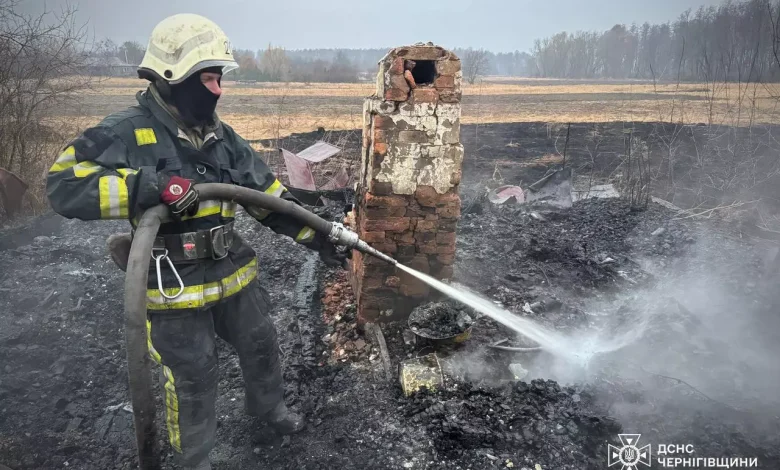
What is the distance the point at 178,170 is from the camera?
7.67 feet

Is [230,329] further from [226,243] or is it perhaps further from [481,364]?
[481,364]

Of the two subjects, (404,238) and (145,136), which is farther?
(404,238)

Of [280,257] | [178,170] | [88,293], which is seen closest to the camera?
[178,170]

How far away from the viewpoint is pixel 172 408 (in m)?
2.46

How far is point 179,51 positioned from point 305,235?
133 cm

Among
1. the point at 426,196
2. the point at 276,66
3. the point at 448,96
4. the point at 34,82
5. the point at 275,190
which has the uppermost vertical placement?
the point at 276,66

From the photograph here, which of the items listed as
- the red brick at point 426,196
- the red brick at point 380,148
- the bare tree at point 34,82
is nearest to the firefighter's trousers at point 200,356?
the red brick at point 380,148

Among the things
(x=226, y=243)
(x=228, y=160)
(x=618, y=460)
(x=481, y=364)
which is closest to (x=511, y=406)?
(x=481, y=364)

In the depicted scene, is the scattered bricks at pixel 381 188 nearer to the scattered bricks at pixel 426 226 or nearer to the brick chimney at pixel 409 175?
the brick chimney at pixel 409 175

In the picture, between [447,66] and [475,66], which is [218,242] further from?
[475,66]

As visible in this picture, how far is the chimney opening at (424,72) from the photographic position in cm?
336

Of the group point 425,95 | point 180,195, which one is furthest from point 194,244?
point 425,95

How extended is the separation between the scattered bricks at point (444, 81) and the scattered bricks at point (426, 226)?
109 centimetres

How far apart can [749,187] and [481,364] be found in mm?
7445
